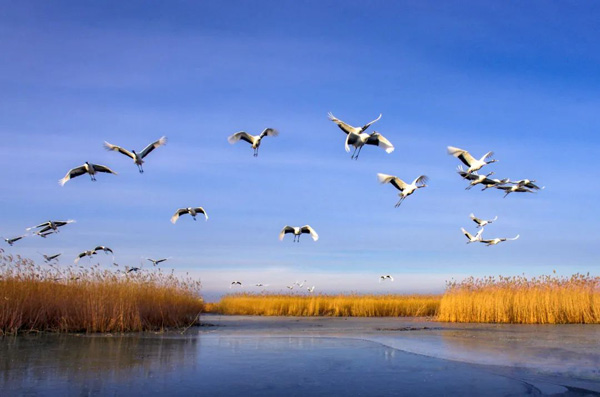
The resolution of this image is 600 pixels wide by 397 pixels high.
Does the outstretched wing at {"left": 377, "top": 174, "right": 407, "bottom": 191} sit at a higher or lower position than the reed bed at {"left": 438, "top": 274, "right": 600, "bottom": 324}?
higher

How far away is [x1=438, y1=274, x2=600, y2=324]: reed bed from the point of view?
19312 mm

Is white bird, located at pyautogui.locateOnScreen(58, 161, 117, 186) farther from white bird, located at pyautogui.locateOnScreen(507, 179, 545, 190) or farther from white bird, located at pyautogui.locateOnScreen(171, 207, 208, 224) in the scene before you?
white bird, located at pyautogui.locateOnScreen(507, 179, 545, 190)

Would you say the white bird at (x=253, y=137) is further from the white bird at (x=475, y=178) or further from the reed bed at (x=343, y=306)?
the reed bed at (x=343, y=306)

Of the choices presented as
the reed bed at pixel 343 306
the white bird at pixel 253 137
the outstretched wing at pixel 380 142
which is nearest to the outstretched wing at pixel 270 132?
the white bird at pixel 253 137

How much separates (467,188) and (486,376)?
847 cm

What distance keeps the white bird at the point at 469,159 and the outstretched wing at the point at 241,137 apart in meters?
5.41

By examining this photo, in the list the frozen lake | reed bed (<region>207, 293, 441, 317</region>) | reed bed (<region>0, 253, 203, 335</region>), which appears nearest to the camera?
the frozen lake

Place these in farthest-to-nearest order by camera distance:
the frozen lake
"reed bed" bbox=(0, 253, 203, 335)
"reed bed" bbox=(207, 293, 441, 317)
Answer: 1. "reed bed" bbox=(207, 293, 441, 317)
2. "reed bed" bbox=(0, 253, 203, 335)
3. the frozen lake

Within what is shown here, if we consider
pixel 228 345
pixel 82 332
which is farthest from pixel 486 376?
pixel 82 332

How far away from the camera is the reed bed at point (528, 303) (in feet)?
63.4

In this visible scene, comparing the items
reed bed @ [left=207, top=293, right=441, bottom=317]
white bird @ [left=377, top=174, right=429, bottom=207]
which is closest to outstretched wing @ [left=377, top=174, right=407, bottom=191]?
white bird @ [left=377, top=174, right=429, bottom=207]

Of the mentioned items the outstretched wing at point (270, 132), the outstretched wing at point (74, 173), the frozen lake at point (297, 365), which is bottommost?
the frozen lake at point (297, 365)

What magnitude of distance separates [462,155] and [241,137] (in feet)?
19.5

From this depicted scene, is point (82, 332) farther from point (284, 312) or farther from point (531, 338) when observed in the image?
point (284, 312)
